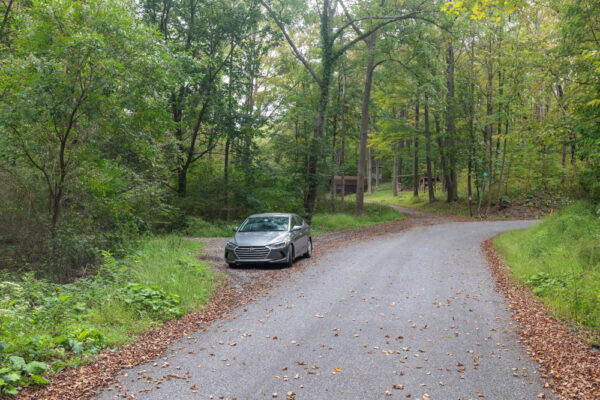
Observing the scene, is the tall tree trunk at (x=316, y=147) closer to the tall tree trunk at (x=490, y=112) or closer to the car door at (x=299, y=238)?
the tall tree trunk at (x=490, y=112)

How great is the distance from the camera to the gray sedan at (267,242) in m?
11.1

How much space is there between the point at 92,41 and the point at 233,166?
15.5 metres

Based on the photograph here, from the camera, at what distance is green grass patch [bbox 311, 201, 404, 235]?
22330 mm

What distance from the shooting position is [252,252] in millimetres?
11109

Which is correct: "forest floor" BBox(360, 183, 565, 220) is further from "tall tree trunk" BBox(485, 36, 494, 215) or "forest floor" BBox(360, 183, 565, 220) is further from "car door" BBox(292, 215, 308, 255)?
"car door" BBox(292, 215, 308, 255)

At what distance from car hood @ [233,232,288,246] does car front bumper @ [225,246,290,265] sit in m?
0.14

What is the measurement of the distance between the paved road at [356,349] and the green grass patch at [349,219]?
12.3 meters

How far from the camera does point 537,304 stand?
7.48 meters

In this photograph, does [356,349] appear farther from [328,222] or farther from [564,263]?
[328,222]

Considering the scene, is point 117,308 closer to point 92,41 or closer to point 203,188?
point 92,41

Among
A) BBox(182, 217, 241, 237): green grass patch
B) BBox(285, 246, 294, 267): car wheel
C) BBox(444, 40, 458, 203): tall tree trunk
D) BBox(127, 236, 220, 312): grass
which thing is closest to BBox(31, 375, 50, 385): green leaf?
BBox(127, 236, 220, 312): grass

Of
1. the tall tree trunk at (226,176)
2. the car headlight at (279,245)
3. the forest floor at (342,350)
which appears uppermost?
the tall tree trunk at (226,176)

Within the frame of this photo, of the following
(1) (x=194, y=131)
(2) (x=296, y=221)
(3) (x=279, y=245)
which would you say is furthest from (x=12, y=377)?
(1) (x=194, y=131)

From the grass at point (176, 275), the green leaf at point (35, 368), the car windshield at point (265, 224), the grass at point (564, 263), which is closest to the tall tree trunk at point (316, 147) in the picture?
the car windshield at point (265, 224)
